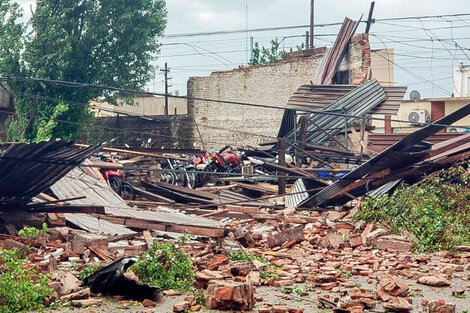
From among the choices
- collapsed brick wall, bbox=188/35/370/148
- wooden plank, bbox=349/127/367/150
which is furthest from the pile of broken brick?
collapsed brick wall, bbox=188/35/370/148

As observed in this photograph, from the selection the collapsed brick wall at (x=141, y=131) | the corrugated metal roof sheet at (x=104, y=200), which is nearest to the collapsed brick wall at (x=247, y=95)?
the collapsed brick wall at (x=141, y=131)

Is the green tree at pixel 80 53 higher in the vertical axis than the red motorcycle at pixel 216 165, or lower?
higher

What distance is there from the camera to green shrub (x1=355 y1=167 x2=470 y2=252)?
13.7 m

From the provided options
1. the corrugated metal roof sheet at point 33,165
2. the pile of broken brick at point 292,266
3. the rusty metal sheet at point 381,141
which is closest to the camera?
the pile of broken brick at point 292,266

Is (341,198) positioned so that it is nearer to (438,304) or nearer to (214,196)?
(214,196)

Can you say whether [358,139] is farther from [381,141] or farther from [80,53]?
[80,53]

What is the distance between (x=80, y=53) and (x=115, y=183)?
44.9 feet

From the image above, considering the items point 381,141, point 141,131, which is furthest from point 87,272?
point 141,131

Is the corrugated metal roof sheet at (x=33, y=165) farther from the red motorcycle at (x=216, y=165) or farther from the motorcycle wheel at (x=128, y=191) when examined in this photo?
the red motorcycle at (x=216, y=165)

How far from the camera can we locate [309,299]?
9.41 meters

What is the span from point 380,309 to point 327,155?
453 inches

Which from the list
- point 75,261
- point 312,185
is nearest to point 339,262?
point 75,261

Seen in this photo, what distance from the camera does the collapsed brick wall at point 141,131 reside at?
3266cm

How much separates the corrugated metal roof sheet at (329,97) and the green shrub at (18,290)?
47.9 feet
